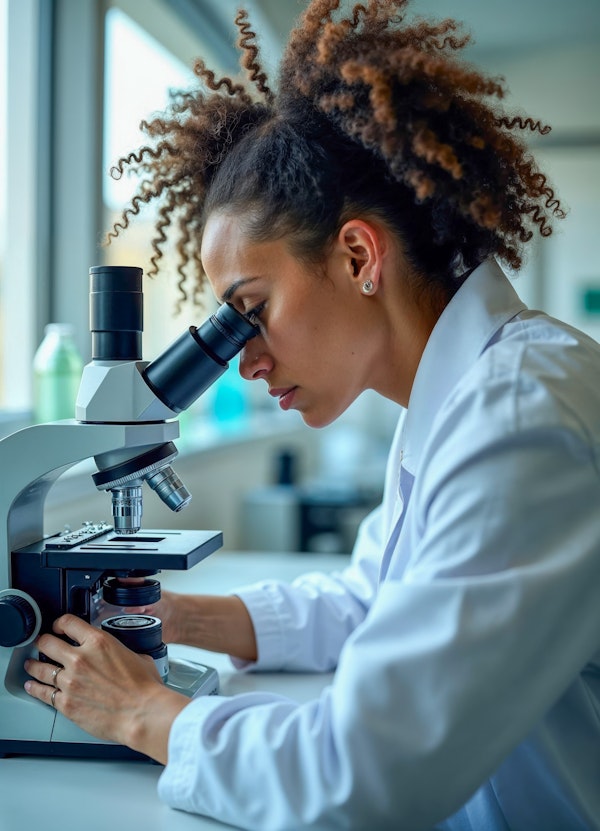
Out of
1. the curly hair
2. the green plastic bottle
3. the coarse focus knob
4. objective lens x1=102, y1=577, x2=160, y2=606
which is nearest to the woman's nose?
the curly hair

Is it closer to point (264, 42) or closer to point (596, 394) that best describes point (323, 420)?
point (596, 394)

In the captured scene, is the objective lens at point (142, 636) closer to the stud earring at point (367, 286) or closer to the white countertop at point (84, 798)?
the white countertop at point (84, 798)

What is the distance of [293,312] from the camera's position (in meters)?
1.08

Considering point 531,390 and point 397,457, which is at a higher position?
point 531,390

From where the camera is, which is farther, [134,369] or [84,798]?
[134,369]

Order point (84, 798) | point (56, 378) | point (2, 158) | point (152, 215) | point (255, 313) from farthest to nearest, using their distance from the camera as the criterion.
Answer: point (2, 158)
point (56, 378)
point (152, 215)
point (255, 313)
point (84, 798)

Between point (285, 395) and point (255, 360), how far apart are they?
0.07 m

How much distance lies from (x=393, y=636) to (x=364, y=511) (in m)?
2.96

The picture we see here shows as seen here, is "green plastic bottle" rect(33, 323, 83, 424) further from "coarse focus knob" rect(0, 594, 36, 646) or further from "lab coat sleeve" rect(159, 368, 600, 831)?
"lab coat sleeve" rect(159, 368, 600, 831)

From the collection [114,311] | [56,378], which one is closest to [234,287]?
[114,311]

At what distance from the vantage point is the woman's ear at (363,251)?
106cm

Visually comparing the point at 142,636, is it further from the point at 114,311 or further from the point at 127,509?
the point at 114,311

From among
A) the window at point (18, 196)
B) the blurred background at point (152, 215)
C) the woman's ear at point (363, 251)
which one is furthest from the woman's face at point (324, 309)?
the window at point (18, 196)

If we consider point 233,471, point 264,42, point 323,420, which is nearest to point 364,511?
point 233,471
